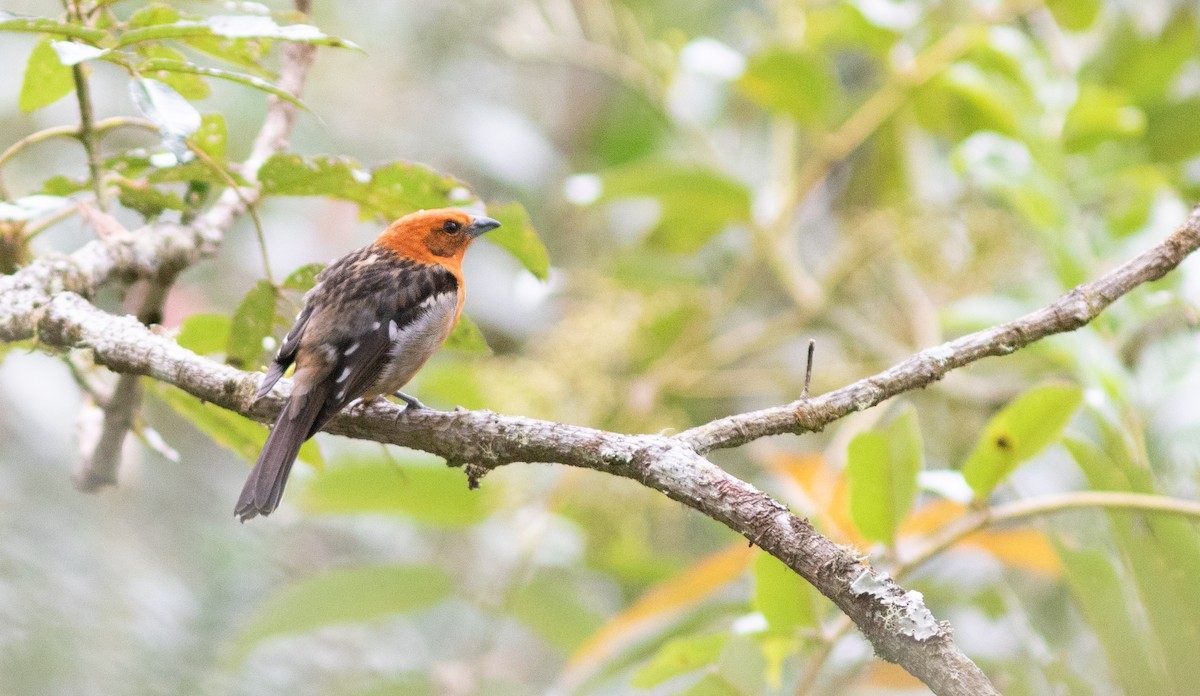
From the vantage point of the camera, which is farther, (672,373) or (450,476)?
→ (672,373)

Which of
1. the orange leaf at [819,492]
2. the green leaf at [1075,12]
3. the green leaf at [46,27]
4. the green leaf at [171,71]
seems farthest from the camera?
the green leaf at [1075,12]

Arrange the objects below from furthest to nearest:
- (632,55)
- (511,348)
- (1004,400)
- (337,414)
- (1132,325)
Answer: (511,348) → (632,55) → (1004,400) → (1132,325) → (337,414)

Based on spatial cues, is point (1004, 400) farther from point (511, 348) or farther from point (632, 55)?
point (511, 348)

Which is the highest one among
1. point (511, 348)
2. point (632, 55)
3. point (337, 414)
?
point (632, 55)

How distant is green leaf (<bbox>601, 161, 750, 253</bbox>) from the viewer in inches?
139

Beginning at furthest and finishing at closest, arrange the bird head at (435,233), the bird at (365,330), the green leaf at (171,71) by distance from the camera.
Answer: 1. the bird head at (435,233)
2. the bird at (365,330)
3. the green leaf at (171,71)

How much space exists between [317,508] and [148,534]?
1112 mm

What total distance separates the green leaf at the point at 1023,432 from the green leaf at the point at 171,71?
1.60 m

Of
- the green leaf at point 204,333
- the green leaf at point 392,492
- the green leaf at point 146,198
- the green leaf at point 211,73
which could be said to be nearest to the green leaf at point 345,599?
the green leaf at point 392,492

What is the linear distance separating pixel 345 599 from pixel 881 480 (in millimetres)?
1576

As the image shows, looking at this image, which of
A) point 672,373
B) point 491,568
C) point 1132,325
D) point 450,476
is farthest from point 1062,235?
point 491,568

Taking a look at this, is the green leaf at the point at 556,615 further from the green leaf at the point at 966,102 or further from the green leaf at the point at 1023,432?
the green leaf at the point at 966,102

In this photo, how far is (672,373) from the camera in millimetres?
3816

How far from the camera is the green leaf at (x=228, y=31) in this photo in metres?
1.70
